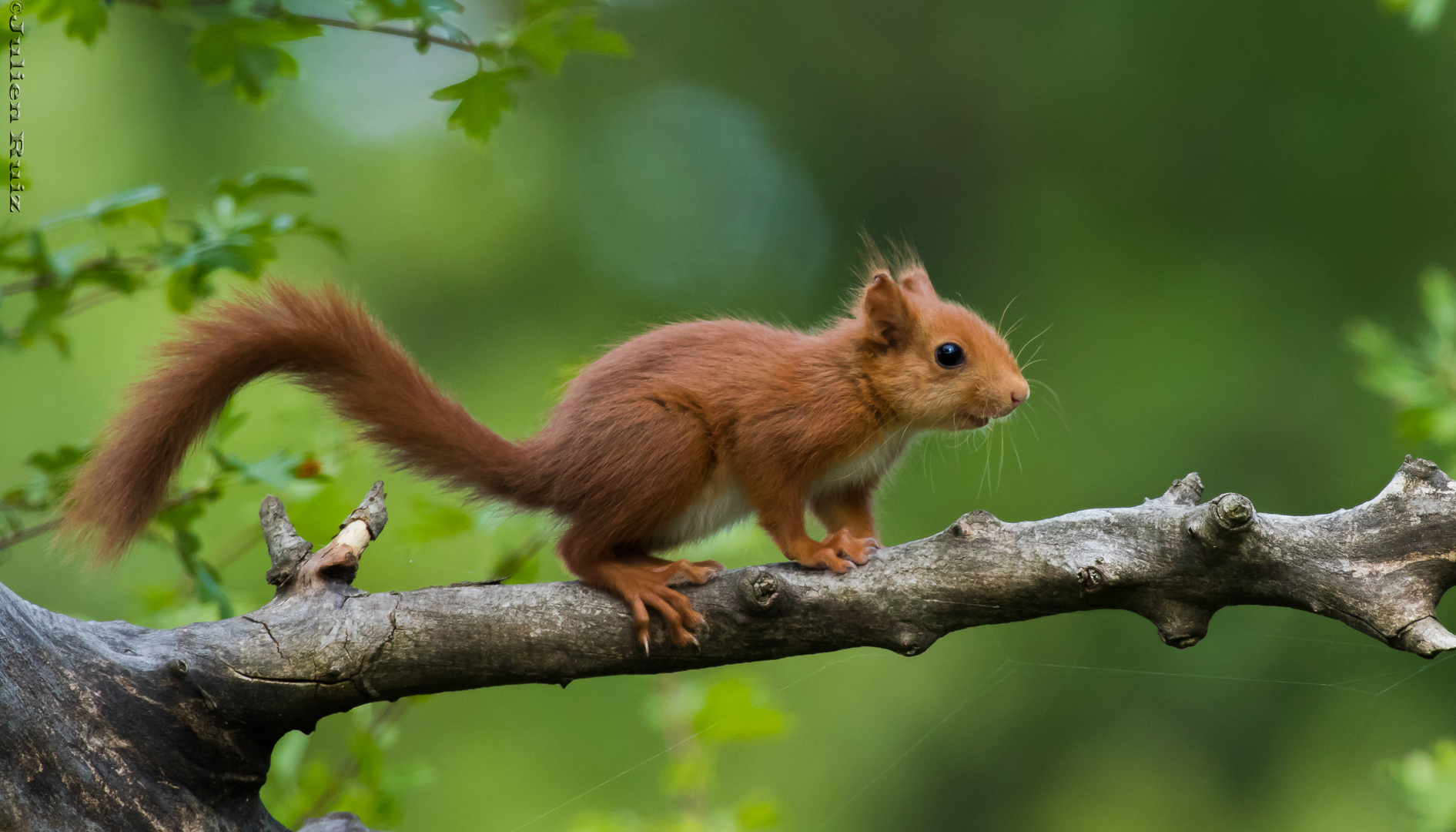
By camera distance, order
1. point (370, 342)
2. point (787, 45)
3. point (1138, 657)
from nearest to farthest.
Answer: point (370, 342) < point (1138, 657) < point (787, 45)

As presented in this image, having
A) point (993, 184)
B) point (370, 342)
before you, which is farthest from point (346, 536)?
point (993, 184)

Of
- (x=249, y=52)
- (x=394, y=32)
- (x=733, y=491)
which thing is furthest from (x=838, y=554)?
(x=249, y=52)

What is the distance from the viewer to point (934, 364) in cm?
216

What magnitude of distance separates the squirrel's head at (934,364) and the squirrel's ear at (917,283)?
0.22 m

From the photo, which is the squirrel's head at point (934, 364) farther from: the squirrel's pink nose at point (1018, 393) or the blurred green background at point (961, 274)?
the blurred green background at point (961, 274)

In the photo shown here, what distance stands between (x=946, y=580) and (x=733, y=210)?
535 cm

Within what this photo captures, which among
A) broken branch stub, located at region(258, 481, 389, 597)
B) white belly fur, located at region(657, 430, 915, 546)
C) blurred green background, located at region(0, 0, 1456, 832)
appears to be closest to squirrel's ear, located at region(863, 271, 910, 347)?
white belly fur, located at region(657, 430, 915, 546)

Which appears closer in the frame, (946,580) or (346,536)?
(946,580)

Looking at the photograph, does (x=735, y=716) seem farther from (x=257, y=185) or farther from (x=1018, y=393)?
(x=257, y=185)

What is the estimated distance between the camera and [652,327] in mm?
2459

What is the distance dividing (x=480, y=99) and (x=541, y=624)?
0.90 metres

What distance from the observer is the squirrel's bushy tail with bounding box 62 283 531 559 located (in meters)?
1.94

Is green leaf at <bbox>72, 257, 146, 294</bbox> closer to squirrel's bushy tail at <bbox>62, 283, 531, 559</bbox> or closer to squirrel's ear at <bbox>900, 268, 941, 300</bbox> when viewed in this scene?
squirrel's bushy tail at <bbox>62, 283, 531, 559</bbox>

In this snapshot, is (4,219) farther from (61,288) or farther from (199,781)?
(199,781)
